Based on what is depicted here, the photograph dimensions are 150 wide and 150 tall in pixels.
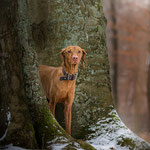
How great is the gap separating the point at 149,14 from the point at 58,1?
1276 centimetres

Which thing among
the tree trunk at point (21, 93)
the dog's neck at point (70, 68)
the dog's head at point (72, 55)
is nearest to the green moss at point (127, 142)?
the tree trunk at point (21, 93)

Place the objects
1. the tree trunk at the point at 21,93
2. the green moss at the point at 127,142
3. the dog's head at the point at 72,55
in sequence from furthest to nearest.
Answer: the green moss at the point at 127,142, the dog's head at the point at 72,55, the tree trunk at the point at 21,93

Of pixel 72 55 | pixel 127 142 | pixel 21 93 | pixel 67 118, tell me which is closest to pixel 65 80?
pixel 72 55

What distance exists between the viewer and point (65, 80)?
5.22 m

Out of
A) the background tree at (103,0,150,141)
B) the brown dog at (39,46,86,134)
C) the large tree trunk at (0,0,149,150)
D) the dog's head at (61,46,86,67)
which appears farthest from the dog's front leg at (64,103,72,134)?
the background tree at (103,0,150,141)

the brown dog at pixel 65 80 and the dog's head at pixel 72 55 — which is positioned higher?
the dog's head at pixel 72 55

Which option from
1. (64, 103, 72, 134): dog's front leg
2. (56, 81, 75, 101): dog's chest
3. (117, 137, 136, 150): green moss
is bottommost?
(117, 137, 136, 150): green moss

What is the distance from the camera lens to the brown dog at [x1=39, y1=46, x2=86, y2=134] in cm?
505

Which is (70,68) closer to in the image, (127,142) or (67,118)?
(67,118)

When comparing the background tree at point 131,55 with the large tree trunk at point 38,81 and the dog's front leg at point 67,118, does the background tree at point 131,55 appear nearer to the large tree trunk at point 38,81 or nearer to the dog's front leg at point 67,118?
the large tree trunk at point 38,81

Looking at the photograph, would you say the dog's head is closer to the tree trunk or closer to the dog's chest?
the dog's chest

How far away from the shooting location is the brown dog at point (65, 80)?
5.05 meters

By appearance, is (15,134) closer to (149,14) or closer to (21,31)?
(21,31)

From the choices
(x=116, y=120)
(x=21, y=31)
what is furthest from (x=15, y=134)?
(x=116, y=120)
